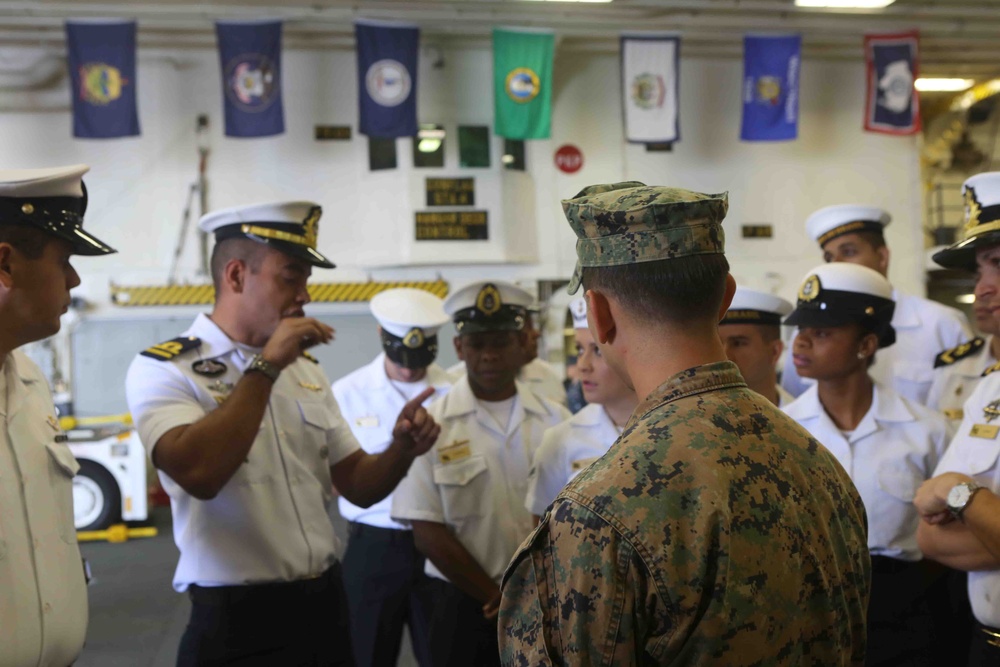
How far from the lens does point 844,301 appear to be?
2.74 meters

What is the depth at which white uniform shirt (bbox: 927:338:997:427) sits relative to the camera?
12.4 feet

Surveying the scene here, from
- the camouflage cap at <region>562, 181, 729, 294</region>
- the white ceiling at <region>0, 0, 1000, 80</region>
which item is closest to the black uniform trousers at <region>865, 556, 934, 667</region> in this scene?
the camouflage cap at <region>562, 181, 729, 294</region>

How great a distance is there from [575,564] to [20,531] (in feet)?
4.43

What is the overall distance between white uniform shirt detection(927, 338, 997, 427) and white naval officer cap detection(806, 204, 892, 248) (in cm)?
78

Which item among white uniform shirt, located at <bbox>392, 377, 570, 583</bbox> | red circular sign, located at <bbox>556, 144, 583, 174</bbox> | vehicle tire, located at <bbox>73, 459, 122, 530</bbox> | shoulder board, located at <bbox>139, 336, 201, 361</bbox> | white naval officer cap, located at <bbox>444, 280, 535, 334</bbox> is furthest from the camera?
red circular sign, located at <bbox>556, 144, 583, 174</bbox>

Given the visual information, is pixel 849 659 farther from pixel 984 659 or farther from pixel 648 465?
pixel 984 659

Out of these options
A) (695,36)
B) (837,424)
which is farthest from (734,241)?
(837,424)

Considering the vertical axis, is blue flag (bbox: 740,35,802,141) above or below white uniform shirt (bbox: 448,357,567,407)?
above

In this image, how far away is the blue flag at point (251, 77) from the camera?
8.94 metres

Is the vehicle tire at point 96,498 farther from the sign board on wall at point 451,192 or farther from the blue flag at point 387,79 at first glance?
the sign board on wall at point 451,192

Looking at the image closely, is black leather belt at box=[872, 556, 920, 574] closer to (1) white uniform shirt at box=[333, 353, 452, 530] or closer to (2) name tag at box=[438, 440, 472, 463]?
(2) name tag at box=[438, 440, 472, 463]

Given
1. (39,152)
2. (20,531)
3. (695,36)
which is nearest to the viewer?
(20,531)

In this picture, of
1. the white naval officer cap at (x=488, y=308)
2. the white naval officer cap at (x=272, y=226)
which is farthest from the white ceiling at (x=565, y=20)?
the white naval officer cap at (x=272, y=226)

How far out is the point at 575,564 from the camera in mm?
1106
